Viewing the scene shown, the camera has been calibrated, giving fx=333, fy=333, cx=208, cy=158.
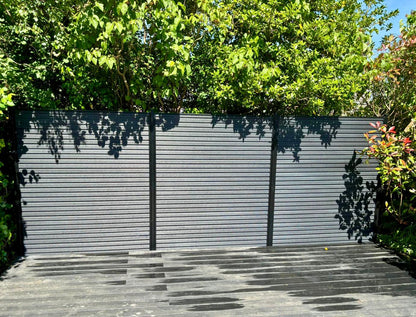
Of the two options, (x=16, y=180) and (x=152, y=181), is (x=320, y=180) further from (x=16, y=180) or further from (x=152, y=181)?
(x=16, y=180)

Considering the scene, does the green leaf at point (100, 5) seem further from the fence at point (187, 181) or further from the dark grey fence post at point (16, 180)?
the dark grey fence post at point (16, 180)

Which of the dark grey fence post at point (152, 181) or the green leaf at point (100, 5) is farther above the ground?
the green leaf at point (100, 5)

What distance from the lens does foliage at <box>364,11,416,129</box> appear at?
5297 mm

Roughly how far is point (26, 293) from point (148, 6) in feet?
12.9

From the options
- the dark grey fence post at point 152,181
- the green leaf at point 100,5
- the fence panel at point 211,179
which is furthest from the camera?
the fence panel at point 211,179

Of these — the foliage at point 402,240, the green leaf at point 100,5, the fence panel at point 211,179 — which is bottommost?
the foliage at point 402,240

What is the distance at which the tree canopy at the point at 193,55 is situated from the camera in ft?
14.8

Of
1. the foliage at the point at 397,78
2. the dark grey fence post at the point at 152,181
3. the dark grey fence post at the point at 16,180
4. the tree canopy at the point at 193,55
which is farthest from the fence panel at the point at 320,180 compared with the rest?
the dark grey fence post at the point at 16,180

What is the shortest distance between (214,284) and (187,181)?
1.60m

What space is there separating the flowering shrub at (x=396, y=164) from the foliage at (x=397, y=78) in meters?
0.57

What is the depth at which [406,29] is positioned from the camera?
5402 millimetres

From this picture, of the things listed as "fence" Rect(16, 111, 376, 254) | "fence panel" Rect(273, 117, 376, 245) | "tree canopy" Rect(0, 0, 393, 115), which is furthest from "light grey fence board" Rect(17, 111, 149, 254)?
"fence panel" Rect(273, 117, 376, 245)

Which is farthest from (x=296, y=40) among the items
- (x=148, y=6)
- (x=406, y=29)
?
(x=148, y=6)

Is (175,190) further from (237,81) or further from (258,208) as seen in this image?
(237,81)
